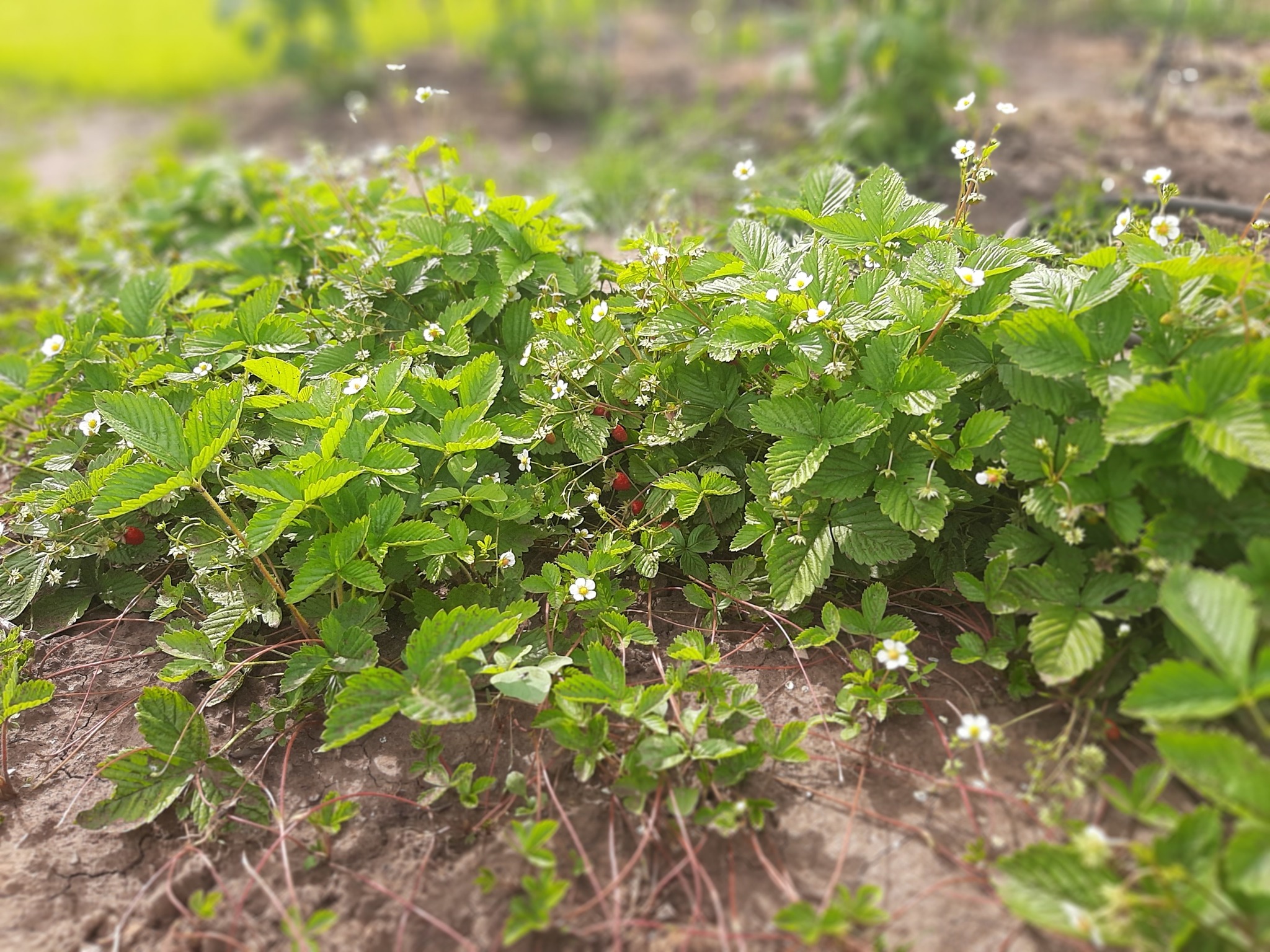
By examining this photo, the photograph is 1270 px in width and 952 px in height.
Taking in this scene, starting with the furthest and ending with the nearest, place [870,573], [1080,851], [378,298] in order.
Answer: [378,298] < [870,573] < [1080,851]

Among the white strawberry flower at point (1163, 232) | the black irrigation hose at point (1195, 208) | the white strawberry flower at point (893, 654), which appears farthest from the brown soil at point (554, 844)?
the black irrigation hose at point (1195, 208)

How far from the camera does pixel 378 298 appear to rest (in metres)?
2.35

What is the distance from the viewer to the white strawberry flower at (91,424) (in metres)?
2.00

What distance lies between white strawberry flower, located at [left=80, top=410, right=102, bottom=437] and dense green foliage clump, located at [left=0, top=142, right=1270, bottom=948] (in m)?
0.01

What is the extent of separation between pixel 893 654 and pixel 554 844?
692mm

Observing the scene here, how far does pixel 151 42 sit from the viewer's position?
323 inches

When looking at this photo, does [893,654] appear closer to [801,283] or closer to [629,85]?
[801,283]

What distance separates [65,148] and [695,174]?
5569 millimetres

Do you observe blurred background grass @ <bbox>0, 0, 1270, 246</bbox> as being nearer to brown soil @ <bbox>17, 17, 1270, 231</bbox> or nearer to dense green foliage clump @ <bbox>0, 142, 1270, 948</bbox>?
brown soil @ <bbox>17, 17, 1270, 231</bbox>

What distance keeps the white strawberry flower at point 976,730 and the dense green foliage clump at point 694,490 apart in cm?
15

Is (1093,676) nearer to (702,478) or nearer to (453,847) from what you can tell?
(702,478)

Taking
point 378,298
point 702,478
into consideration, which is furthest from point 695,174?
point 702,478

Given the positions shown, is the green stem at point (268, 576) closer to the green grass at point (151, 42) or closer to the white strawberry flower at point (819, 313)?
the white strawberry flower at point (819, 313)

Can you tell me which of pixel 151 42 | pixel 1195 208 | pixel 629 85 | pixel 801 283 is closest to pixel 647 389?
pixel 801 283
